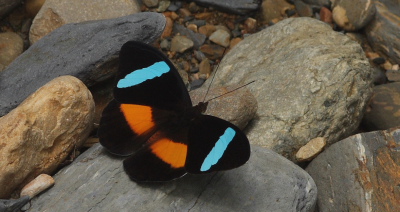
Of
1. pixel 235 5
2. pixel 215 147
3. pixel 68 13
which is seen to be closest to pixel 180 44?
pixel 235 5

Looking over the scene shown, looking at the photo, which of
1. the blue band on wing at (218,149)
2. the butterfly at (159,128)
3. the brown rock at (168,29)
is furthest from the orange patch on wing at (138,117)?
the brown rock at (168,29)

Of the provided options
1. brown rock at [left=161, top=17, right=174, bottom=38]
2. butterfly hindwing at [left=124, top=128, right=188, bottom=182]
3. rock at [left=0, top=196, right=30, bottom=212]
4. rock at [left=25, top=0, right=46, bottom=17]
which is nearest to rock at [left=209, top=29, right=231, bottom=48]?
brown rock at [left=161, top=17, right=174, bottom=38]

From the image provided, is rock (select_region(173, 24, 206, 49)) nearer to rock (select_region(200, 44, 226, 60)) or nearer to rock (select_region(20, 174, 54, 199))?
rock (select_region(200, 44, 226, 60))

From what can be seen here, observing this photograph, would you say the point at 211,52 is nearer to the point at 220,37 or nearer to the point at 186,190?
the point at 220,37

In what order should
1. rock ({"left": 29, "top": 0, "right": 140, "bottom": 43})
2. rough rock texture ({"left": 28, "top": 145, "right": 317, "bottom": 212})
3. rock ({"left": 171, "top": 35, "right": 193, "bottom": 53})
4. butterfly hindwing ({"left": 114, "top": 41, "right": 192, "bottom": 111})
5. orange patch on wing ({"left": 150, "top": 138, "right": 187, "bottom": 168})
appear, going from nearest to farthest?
orange patch on wing ({"left": 150, "top": 138, "right": 187, "bottom": 168})
rough rock texture ({"left": 28, "top": 145, "right": 317, "bottom": 212})
butterfly hindwing ({"left": 114, "top": 41, "right": 192, "bottom": 111})
rock ({"left": 29, "top": 0, "right": 140, "bottom": 43})
rock ({"left": 171, "top": 35, "right": 193, "bottom": 53})

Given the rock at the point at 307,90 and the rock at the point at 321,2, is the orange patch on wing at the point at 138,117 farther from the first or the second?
the rock at the point at 321,2
